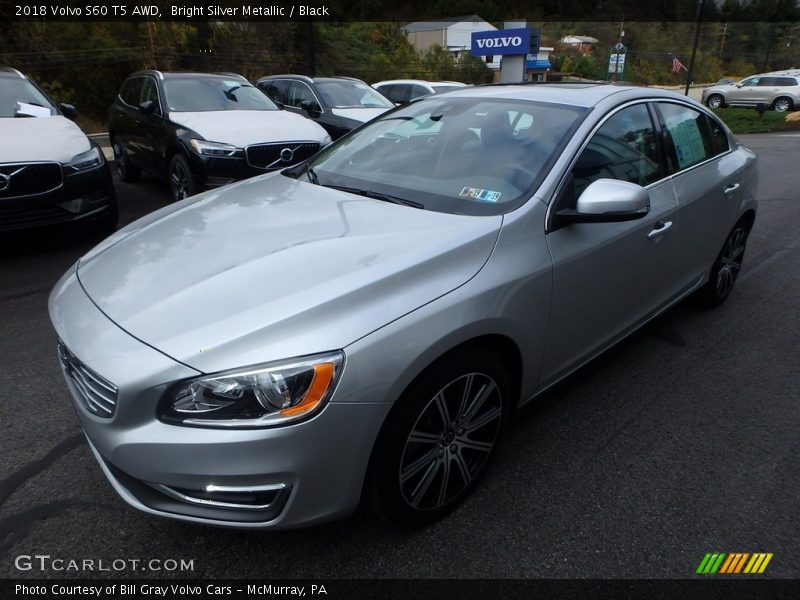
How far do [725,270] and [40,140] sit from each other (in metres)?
5.70

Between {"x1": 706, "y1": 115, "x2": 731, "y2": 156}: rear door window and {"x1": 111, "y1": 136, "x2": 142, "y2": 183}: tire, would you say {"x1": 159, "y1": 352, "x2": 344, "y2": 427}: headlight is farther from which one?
{"x1": 111, "y1": 136, "x2": 142, "y2": 183}: tire

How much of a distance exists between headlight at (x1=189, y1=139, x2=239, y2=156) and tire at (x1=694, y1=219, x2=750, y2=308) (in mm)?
4683

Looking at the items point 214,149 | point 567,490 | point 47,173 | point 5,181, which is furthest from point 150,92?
point 567,490

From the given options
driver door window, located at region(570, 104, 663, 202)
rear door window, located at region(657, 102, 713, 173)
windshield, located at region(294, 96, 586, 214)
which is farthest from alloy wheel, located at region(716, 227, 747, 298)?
windshield, located at region(294, 96, 586, 214)

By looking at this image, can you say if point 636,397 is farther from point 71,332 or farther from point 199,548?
point 71,332

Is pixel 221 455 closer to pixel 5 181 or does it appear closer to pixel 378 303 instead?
pixel 378 303

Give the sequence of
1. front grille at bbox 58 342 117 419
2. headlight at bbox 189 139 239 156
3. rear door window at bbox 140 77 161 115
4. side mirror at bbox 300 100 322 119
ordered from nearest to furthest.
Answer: front grille at bbox 58 342 117 419, headlight at bbox 189 139 239 156, rear door window at bbox 140 77 161 115, side mirror at bbox 300 100 322 119

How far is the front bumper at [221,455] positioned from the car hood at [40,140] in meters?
3.79

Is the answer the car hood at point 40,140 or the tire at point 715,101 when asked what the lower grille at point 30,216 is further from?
the tire at point 715,101

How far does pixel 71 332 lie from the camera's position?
2.03 meters

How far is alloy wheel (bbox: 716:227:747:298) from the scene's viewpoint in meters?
4.11

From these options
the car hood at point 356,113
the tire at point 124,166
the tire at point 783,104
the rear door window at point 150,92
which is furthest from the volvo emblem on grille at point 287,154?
the tire at point 783,104

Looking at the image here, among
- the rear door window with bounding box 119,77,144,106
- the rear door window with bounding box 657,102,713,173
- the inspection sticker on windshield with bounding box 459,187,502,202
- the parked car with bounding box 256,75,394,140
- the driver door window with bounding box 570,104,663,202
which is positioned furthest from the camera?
the parked car with bounding box 256,75,394,140

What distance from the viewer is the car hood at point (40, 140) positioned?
15.8 feet
